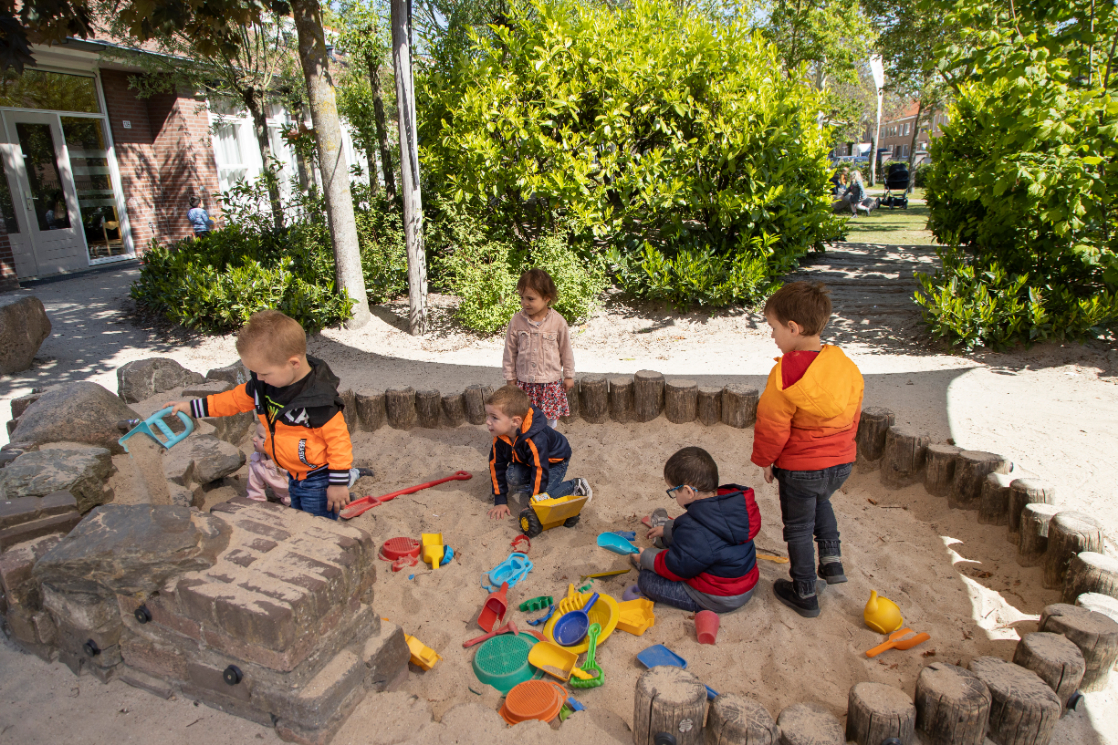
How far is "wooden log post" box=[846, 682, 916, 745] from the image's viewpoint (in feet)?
6.49

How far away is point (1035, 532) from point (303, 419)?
3341mm

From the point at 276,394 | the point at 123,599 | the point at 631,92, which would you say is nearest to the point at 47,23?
the point at 276,394

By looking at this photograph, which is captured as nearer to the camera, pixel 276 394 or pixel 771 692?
pixel 771 692

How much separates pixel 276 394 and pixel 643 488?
2.12 metres

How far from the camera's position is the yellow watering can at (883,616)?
2678 millimetres

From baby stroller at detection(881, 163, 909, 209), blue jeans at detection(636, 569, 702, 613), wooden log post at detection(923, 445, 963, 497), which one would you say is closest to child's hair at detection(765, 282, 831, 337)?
blue jeans at detection(636, 569, 702, 613)

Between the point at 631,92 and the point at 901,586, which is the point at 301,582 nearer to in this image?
the point at 901,586

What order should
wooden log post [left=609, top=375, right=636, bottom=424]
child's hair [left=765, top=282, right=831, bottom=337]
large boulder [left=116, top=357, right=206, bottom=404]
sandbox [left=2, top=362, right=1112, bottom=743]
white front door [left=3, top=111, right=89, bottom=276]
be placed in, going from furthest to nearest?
white front door [left=3, top=111, right=89, bottom=276] < wooden log post [left=609, top=375, right=636, bottom=424] < large boulder [left=116, top=357, right=206, bottom=404] < child's hair [left=765, top=282, right=831, bottom=337] < sandbox [left=2, top=362, right=1112, bottom=743]

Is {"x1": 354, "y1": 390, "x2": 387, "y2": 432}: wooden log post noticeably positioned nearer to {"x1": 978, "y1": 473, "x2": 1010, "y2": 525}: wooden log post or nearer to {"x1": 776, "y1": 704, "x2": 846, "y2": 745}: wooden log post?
{"x1": 776, "y1": 704, "x2": 846, "y2": 745}: wooden log post

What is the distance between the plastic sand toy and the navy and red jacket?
2.31ft

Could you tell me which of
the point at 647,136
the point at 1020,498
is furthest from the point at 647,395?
the point at 647,136

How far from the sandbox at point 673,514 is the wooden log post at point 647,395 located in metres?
0.02

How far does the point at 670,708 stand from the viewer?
6.42ft

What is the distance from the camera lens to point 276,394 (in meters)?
2.97
